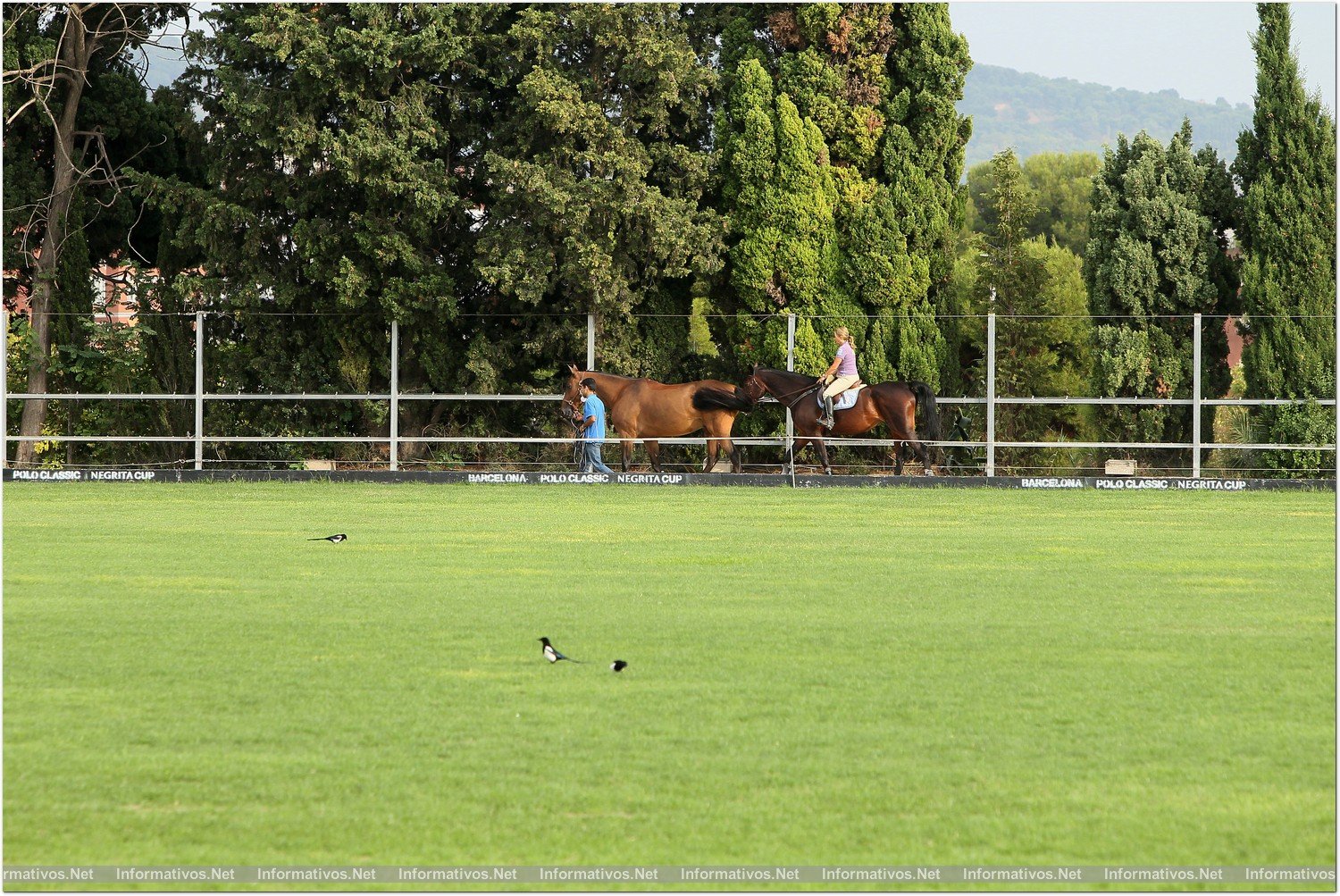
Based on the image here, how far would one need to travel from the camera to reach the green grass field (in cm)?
500

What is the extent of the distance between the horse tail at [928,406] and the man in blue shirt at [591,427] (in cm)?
447

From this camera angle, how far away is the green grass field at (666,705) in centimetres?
500

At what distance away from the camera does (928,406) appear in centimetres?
2256

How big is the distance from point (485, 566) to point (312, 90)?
15.0 meters

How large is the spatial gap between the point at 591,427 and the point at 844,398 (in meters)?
3.66

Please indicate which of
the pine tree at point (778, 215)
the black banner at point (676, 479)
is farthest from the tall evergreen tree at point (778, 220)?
the black banner at point (676, 479)

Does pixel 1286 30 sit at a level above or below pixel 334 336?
above

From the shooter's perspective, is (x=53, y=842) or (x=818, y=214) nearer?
(x=53, y=842)

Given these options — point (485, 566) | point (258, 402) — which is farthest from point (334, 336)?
point (485, 566)

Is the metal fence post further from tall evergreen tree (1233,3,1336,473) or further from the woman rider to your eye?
tall evergreen tree (1233,3,1336,473)

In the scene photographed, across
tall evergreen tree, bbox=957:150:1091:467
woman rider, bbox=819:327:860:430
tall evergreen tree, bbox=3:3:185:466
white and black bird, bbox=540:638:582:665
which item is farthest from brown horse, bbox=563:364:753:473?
white and black bird, bbox=540:638:582:665

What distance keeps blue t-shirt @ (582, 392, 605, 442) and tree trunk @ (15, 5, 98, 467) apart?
9.10 m

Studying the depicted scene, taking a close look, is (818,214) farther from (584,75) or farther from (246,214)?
(246,214)

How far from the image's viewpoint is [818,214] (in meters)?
25.3
